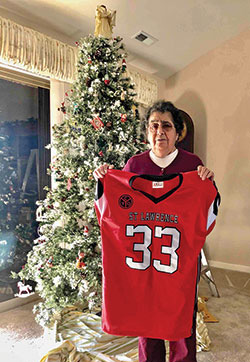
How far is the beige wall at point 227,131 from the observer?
330cm

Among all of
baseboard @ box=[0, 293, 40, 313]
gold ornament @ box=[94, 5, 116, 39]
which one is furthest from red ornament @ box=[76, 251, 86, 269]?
gold ornament @ box=[94, 5, 116, 39]

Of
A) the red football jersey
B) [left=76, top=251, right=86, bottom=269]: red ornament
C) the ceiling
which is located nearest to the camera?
the red football jersey

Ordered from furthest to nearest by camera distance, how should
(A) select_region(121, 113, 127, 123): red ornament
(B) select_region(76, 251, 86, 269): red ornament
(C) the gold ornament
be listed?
1. (C) the gold ornament
2. (A) select_region(121, 113, 127, 123): red ornament
3. (B) select_region(76, 251, 86, 269): red ornament

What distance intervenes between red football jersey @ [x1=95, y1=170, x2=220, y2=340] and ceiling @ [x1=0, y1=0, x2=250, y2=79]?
182 centimetres

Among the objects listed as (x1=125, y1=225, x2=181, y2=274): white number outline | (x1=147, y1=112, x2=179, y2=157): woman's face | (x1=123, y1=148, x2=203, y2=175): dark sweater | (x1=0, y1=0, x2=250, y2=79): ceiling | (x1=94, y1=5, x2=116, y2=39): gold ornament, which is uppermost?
(x1=0, y1=0, x2=250, y2=79): ceiling

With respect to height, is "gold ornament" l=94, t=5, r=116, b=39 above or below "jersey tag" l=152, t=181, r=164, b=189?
above

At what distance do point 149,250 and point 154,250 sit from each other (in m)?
0.02

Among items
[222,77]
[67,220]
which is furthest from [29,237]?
[222,77]

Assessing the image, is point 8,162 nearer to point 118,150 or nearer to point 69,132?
point 69,132

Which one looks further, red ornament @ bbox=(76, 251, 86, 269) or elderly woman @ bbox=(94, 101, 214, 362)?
red ornament @ bbox=(76, 251, 86, 269)

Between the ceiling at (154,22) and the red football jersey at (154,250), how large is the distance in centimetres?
182

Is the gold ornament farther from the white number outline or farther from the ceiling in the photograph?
the white number outline

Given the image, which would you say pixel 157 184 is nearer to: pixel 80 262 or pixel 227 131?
pixel 80 262

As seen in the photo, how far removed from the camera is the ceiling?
7.16 feet
